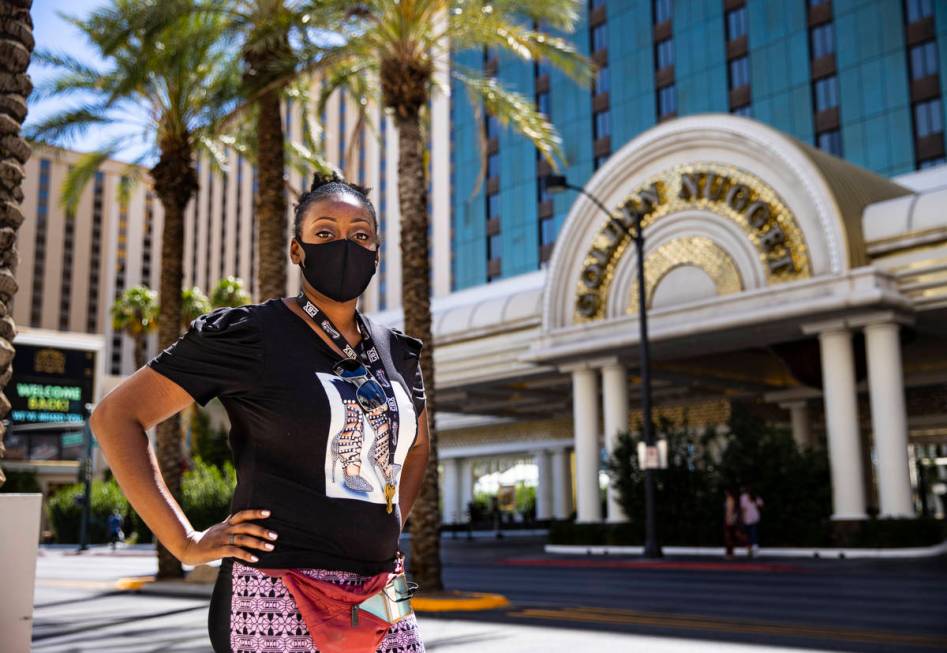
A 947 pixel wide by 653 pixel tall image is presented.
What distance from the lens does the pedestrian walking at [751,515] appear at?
2305 cm

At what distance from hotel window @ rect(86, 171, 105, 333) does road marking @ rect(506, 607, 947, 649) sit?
154308 millimetres

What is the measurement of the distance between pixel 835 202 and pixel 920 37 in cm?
3050

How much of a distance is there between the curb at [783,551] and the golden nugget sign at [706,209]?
638cm

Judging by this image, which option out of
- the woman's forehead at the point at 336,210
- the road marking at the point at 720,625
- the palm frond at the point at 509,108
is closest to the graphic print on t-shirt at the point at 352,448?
the woman's forehead at the point at 336,210

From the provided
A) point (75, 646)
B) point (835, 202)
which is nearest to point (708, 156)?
point (835, 202)

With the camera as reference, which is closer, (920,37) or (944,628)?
(944,628)

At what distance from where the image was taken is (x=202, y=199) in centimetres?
14088

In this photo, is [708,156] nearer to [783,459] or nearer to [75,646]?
[783,459]

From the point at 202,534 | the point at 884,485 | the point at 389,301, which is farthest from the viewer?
the point at 389,301

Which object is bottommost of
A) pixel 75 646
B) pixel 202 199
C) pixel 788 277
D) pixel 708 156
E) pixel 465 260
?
pixel 75 646

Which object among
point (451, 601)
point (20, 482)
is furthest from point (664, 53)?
point (451, 601)

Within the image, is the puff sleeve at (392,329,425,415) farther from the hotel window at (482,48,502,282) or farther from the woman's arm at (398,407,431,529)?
the hotel window at (482,48,502,282)

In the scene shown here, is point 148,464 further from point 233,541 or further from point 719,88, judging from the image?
point 719,88

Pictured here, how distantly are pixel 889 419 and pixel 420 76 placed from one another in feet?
45.2
